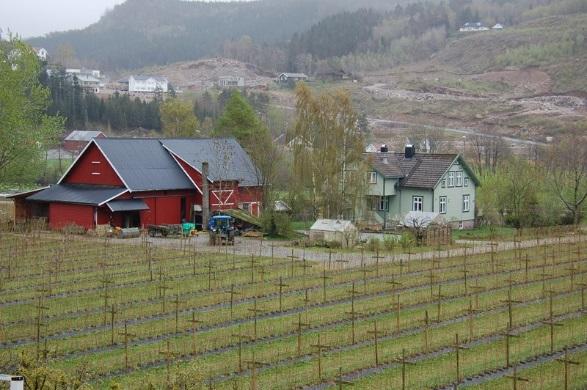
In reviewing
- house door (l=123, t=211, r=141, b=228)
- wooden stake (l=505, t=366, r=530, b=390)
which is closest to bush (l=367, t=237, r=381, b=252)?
house door (l=123, t=211, r=141, b=228)

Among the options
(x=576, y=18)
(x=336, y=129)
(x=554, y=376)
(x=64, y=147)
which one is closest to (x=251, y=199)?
(x=336, y=129)

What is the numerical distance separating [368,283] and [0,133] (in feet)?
83.3

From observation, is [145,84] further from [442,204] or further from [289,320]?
[289,320]

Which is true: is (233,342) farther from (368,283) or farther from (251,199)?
(251,199)

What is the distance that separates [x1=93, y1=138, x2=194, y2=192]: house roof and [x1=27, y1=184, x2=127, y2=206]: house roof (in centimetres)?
100

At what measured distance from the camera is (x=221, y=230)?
1553 inches

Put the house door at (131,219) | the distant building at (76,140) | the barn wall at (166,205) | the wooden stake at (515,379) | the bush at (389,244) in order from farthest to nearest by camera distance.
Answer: the distant building at (76,140) → the barn wall at (166,205) → the house door at (131,219) → the bush at (389,244) → the wooden stake at (515,379)

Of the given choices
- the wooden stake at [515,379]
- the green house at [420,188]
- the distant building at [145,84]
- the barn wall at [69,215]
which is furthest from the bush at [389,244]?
the distant building at [145,84]

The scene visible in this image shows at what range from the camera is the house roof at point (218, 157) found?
154 ft

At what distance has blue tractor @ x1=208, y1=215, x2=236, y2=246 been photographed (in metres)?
38.2

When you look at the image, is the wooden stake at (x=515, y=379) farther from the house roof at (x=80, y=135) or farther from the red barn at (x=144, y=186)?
the house roof at (x=80, y=135)

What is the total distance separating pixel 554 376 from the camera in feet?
54.4

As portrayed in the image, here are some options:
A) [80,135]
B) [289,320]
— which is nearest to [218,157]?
[289,320]

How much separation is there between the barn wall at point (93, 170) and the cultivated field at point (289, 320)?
33.8 ft
